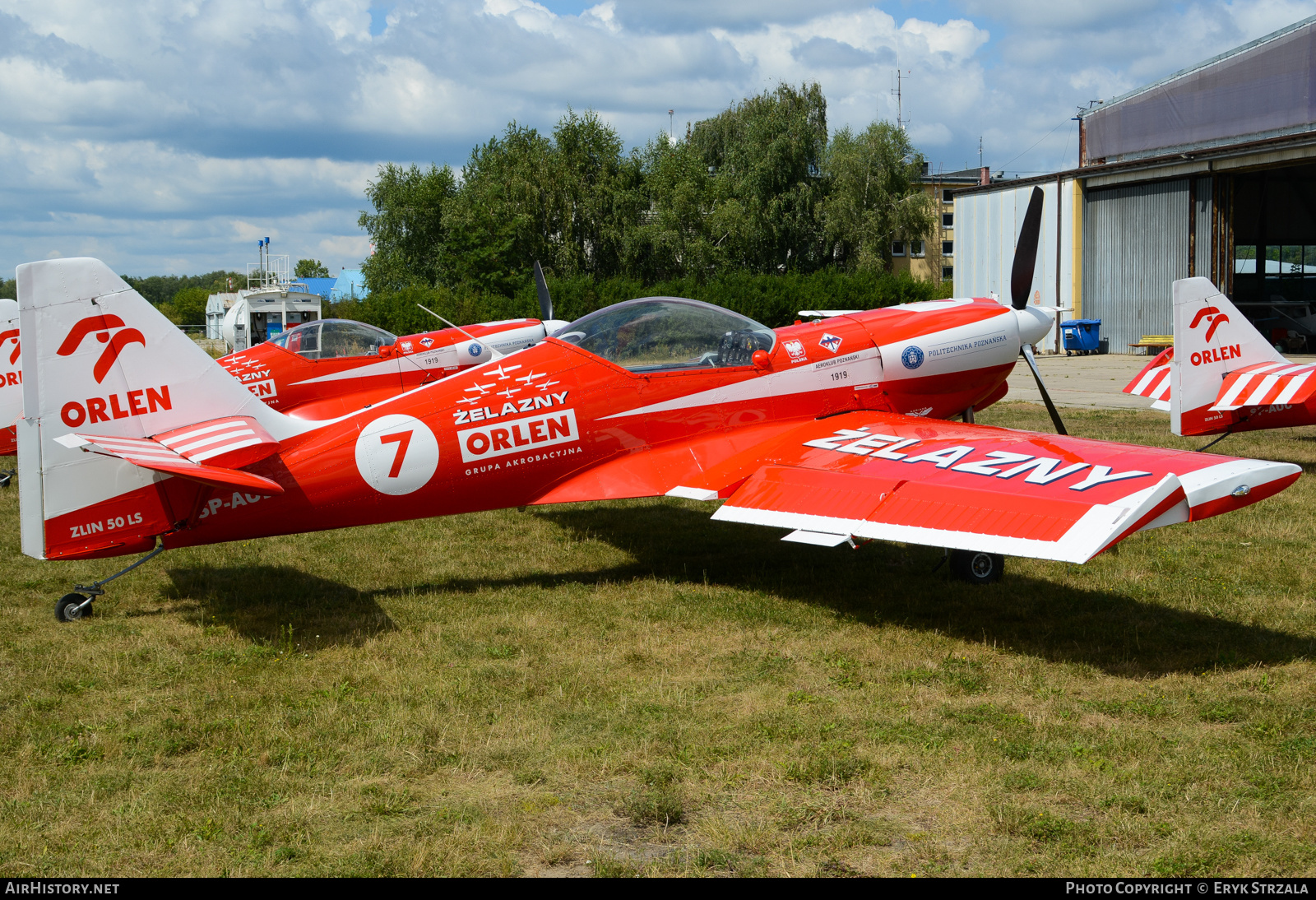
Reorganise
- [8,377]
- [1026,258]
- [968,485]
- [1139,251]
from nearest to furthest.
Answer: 1. [968,485]
2. [1026,258]
3. [8,377]
4. [1139,251]

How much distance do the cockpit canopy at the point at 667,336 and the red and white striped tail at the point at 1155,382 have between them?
705cm

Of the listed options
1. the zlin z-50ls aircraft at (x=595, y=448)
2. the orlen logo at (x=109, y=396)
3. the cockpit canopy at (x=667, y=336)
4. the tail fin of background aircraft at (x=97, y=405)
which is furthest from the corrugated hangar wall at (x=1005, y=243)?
the orlen logo at (x=109, y=396)

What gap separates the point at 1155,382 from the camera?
1298 cm

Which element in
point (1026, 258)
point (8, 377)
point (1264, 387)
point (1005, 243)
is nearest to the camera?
point (1026, 258)

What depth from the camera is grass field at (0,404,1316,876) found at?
362cm

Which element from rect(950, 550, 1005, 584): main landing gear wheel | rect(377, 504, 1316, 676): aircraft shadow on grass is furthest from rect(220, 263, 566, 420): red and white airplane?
rect(950, 550, 1005, 584): main landing gear wheel

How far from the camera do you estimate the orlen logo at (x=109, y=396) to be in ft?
19.5

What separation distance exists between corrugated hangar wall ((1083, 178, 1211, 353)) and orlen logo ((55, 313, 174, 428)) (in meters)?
32.0

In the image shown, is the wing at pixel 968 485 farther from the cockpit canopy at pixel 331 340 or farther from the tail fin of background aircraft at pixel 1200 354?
the cockpit canopy at pixel 331 340

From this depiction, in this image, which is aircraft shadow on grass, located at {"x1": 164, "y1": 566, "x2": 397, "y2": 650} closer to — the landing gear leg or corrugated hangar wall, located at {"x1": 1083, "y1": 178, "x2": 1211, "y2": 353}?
the landing gear leg

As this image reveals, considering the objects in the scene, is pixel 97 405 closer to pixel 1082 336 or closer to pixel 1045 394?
pixel 1045 394

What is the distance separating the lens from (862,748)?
4434 millimetres

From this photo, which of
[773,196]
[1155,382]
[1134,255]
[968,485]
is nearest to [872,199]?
[773,196]

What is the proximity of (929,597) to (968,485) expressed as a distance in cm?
134
